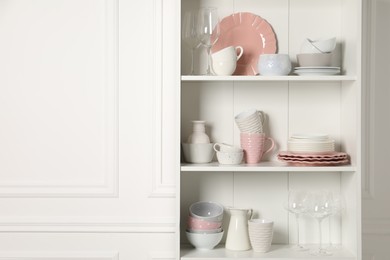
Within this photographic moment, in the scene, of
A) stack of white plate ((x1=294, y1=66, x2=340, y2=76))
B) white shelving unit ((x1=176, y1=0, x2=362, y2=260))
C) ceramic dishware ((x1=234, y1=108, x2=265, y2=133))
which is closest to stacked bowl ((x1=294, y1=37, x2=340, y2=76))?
stack of white plate ((x1=294, y1=66, x2=340, y2=76))

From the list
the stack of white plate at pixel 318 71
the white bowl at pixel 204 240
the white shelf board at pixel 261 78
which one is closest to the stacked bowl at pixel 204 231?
the white bowl at pixel 204 240

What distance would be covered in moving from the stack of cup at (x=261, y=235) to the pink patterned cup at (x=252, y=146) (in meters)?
0.26

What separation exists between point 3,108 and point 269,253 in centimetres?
129

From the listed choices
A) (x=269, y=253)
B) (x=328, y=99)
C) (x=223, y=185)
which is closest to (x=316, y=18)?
(x=328, y=99)

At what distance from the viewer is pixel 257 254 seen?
2984 mm

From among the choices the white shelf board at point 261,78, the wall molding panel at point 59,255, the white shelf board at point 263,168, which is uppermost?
the white shelf board at point 261,78

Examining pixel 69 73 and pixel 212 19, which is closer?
pixel 212 19

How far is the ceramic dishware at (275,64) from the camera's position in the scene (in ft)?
9.71

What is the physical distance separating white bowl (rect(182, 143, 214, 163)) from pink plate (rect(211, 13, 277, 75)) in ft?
1.20

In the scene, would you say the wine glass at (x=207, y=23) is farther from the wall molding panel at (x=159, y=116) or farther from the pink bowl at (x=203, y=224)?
the pink bowl at (x=203, y=224)

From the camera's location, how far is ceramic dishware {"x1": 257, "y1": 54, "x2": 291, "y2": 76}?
296 cm

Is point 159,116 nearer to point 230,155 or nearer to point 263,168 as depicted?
point 230,155

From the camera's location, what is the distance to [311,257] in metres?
2.95

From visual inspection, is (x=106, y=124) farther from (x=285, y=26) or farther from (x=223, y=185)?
(x=285, y=26)
